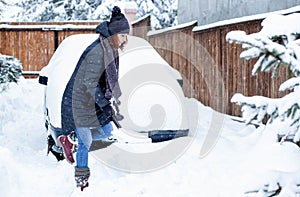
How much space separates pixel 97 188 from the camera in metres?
4.75

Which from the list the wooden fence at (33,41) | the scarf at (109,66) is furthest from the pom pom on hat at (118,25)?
the wooden fence at (33,41)

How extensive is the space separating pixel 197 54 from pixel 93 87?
20.9ft

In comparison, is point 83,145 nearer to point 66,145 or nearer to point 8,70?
point 66,145

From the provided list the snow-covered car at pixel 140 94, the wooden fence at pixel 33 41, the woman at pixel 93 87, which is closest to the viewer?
the woman at pixel 93 87

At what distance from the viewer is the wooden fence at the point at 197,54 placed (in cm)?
767

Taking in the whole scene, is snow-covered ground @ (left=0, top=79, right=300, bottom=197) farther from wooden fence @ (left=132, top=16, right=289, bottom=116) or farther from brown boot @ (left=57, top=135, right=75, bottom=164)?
wooden fence @ (left=132, top=16, right=289, bottom=116)

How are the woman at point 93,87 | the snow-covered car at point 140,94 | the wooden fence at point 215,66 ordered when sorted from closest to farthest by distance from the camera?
the woman at point 93,87 < the snow-covered car at point 140,94 < the wooden fence at point 215,66

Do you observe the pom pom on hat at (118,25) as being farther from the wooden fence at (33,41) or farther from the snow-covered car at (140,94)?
the wooden fence at (33,41)

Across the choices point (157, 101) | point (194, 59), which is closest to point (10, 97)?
point (194, 59)

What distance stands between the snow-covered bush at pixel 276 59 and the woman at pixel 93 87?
2.45 meters

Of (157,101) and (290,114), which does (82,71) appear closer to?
(157,101)

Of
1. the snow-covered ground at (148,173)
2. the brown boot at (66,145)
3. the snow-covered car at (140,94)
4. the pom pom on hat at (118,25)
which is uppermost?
the pom pom on hat at (118,25)

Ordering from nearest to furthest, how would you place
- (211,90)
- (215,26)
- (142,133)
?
(142,133) → (215,26) → (211,90)

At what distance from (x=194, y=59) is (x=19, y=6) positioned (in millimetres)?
19031
